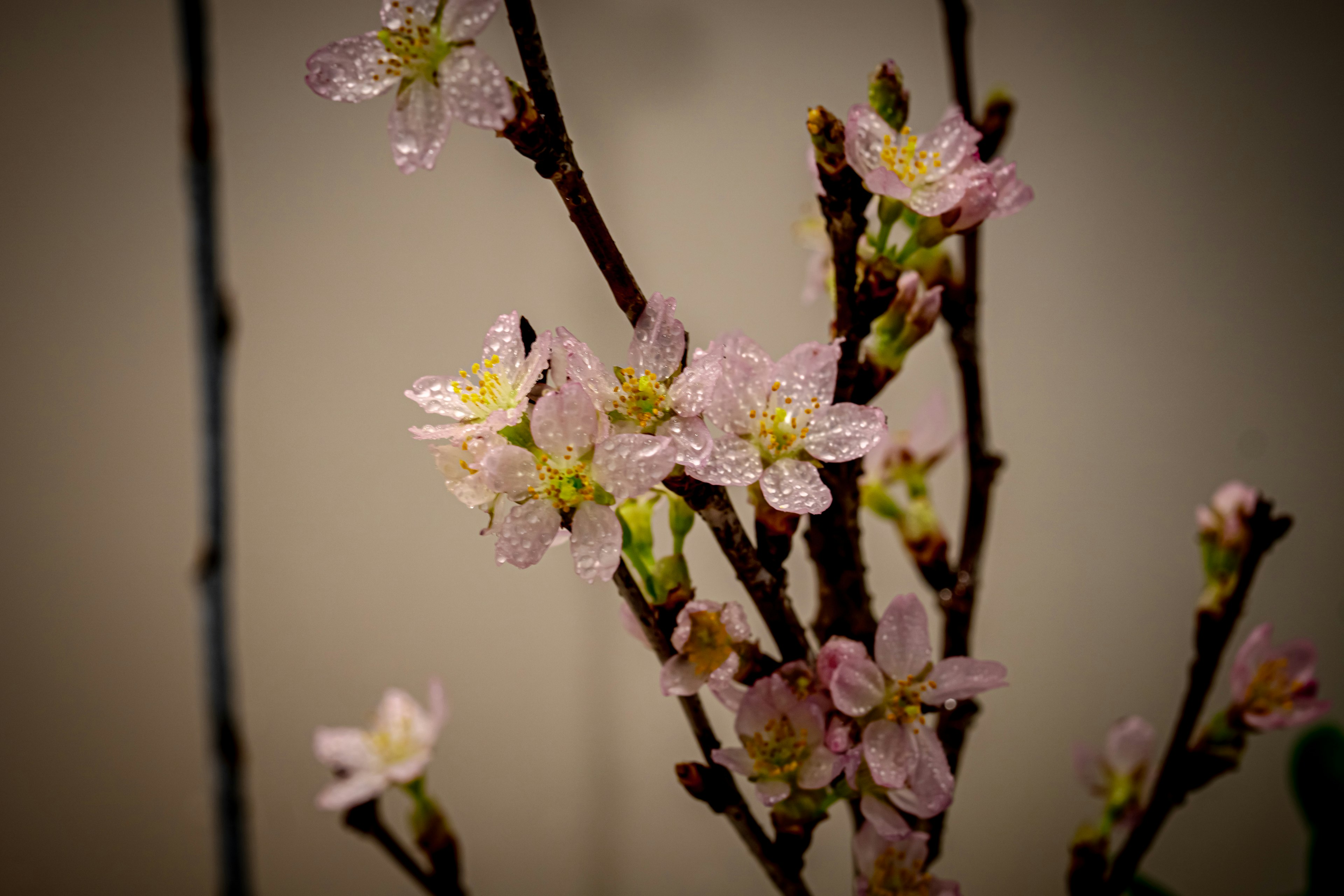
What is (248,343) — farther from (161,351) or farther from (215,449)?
(215,449)

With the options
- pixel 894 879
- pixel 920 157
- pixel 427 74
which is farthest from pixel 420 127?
pixel 894 879

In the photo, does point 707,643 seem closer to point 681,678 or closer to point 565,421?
point 681,678

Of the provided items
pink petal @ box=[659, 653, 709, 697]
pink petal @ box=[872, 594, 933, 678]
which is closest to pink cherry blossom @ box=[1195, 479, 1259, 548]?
pink petal @ box=[872, 594, 933, 678]

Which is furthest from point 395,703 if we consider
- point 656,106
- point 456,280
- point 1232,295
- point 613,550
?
point 1232,295

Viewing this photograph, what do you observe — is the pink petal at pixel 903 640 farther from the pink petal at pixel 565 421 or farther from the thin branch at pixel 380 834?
the thin branch at pixel 380 834

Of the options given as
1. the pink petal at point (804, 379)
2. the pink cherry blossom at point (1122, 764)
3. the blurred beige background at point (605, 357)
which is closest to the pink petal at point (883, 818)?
the pink petal at point (804, 379)

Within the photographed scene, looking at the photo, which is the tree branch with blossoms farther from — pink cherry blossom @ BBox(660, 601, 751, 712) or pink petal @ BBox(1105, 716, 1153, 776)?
pink petal @ BBox(1105, 716, 1153, 776)
